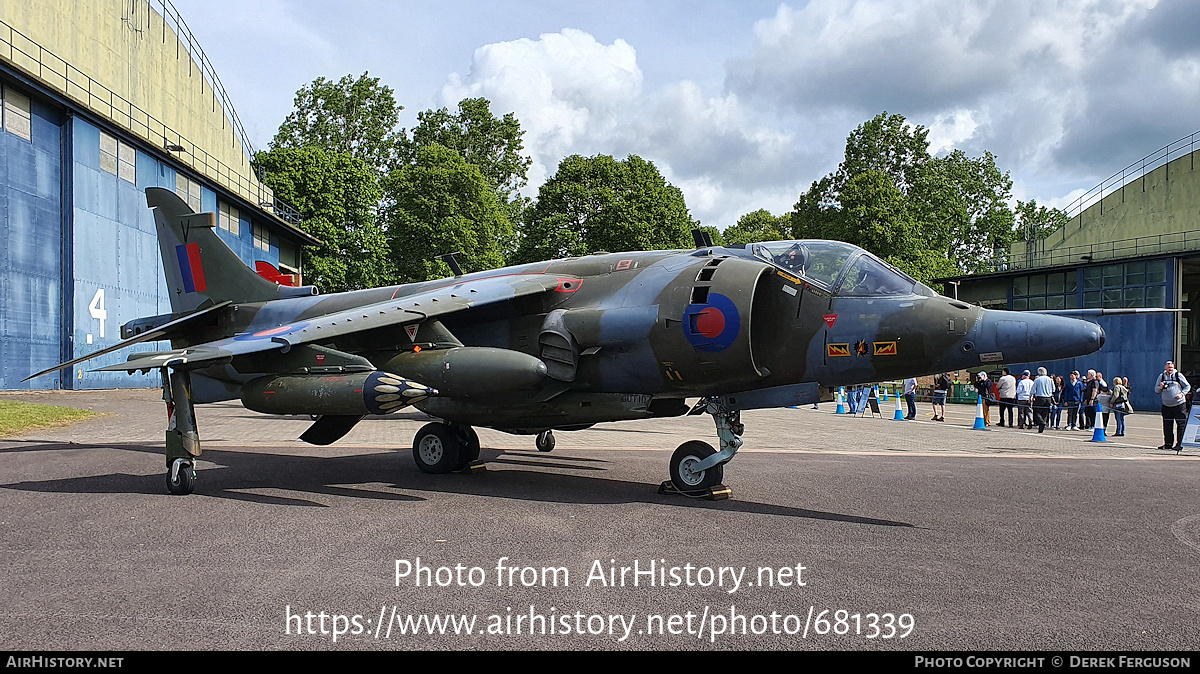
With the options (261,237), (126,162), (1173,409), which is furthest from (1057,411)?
(261,237)

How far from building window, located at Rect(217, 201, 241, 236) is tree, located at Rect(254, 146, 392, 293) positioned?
950 cm

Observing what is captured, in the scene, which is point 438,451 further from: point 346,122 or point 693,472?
point 346,122

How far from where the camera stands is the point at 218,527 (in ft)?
24.4

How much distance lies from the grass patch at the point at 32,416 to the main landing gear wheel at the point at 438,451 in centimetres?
901

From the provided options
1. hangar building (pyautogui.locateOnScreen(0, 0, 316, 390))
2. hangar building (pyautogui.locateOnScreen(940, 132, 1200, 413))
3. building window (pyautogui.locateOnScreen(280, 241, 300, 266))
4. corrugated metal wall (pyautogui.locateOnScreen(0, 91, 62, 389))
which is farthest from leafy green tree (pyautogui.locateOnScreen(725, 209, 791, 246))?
corrugated metal wall (pyautogui.locateOnScreen(0, 91, 62, 389))

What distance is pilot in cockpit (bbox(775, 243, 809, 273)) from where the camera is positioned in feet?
30.2

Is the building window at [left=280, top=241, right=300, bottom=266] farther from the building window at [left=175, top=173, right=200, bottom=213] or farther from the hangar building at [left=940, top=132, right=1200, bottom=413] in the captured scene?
the hangar building at [left=940, top=132, right=1200, bottom=413]

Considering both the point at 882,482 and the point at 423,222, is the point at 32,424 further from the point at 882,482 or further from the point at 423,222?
the point at 423,222

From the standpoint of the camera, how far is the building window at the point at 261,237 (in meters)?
44.7

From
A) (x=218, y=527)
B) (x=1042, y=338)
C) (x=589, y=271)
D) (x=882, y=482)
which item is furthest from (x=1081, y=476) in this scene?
(x=218, y=527)

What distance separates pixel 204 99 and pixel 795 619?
48.4m

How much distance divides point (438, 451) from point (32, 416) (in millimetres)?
11713

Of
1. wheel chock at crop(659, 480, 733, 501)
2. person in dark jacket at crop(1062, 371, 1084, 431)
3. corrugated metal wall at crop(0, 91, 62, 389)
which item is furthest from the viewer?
corrugated metal wall at crop(0, 91, 62, 389)

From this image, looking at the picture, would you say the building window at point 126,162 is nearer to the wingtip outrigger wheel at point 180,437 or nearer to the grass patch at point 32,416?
the grass patch at point 32,416
